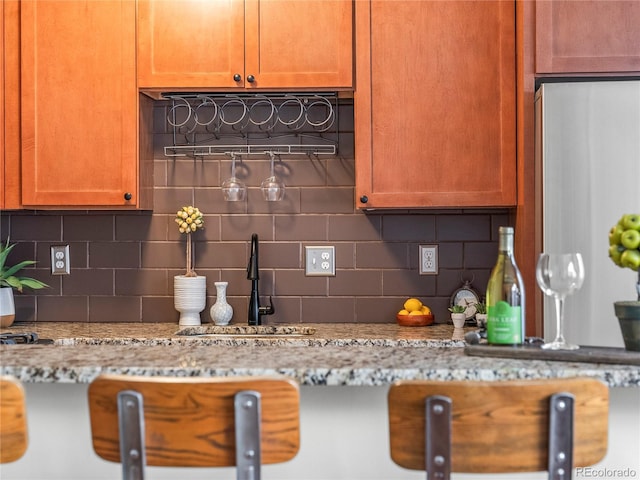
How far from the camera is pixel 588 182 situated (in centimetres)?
242

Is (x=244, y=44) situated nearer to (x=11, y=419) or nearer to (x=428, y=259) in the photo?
(x=428, y=259)

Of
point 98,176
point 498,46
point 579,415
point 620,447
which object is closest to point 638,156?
point 498,46

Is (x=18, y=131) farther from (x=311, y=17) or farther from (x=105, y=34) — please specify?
(x=311, y=17)

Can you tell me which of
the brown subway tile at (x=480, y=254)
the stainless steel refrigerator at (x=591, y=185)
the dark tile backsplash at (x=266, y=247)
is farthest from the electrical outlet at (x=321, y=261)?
the stainless steel refrigerator at (x=591, y=185)

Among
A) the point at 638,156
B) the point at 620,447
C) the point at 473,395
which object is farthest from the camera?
the point at 638,156

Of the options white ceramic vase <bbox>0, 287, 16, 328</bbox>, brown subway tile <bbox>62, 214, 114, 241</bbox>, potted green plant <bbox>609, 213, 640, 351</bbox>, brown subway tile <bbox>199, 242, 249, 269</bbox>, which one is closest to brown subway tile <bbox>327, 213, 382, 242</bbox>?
brown subway tile <bbox>199, 242, 249, 269</bbox>

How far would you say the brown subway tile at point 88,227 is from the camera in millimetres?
3213

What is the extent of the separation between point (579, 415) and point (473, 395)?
0.17 metres

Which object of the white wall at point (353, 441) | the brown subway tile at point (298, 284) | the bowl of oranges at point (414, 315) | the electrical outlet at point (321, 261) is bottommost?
the white wall at point (353, 441)

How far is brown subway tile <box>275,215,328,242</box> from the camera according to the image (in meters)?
3.16

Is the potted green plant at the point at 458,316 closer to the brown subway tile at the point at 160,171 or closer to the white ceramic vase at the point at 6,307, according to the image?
the brown subway tile at the point at 160,171

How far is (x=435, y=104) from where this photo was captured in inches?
110

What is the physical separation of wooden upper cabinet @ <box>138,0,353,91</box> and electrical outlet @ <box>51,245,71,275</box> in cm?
86

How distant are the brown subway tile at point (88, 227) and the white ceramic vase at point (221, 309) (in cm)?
57
